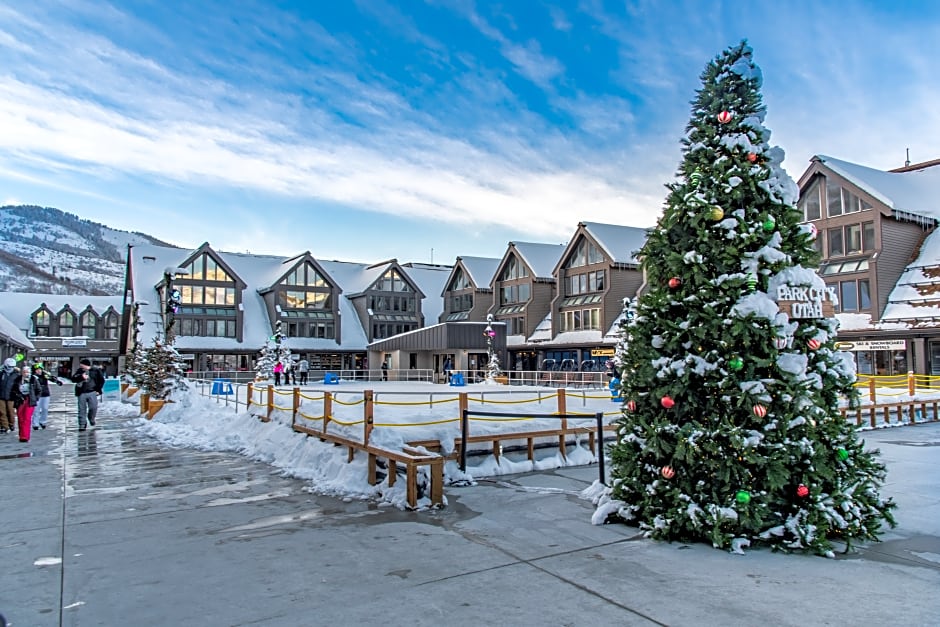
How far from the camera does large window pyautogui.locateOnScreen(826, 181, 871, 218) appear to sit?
33.2 m

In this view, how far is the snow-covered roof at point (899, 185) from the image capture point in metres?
32.6

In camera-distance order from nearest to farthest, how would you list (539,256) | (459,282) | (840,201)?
(840,201), (539,256), (459,282)

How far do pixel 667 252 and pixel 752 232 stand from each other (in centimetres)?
91

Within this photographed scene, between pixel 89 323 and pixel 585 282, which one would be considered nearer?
pixel 585 282

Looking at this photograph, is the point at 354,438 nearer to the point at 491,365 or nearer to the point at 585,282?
the point at 491,365

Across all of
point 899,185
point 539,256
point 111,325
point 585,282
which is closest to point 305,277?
point 539,256

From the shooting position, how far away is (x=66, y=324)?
69.6 meters

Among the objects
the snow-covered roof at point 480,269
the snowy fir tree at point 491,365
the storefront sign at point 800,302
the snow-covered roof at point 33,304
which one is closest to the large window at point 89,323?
the snow-covered roof at point 33,304

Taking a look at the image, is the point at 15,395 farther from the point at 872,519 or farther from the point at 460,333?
the point at 460,333

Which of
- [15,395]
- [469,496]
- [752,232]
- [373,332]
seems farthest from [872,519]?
[373,332]

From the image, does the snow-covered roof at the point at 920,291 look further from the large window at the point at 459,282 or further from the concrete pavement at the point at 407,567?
the large window at the point at 459,282

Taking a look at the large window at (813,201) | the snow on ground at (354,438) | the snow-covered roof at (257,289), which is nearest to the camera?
the snow on ground at (354,438)

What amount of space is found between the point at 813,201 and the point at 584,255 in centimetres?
1496

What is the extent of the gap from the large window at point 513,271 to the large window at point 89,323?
46.6 m
